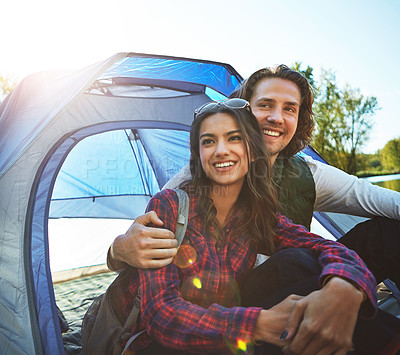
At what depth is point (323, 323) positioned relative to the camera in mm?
843

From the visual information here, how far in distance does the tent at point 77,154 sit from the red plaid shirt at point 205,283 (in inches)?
27.3

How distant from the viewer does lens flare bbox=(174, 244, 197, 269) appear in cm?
118

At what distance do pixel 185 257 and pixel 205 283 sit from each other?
0.12 m

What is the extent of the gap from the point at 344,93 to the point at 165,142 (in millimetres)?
19114

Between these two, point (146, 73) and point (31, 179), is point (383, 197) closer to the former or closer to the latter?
point (146, 73)

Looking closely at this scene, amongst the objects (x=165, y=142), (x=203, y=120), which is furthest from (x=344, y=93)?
(x=203, y=120)

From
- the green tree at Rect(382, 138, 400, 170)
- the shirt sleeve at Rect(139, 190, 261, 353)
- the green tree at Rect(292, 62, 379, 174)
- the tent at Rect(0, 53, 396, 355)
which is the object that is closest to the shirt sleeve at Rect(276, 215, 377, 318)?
the shirt sleeve at Rect(139, 190, 261, 353)

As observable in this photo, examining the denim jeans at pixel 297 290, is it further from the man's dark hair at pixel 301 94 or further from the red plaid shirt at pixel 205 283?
the man's dark hair at pixel 301 94

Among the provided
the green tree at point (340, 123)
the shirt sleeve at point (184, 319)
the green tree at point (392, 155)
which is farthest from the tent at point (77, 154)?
the green tree at point (392, 155)

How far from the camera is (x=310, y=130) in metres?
2.02

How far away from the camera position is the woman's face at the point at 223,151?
1335 millimetres

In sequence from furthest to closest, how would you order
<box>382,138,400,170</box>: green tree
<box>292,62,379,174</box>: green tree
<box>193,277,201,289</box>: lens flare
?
<box>382,138,400,170</box>: green tree
<box>292,62,379,174</box>: green tree
<box>193,277,201,289</box>: lens flare

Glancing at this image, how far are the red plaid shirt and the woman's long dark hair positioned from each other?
4 cm

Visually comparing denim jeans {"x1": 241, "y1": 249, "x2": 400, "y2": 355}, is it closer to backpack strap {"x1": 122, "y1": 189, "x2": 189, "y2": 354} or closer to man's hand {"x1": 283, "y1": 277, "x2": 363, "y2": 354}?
man's hand {"x1": 283, "y1": 277, "x2": 363, "y2": 354}
